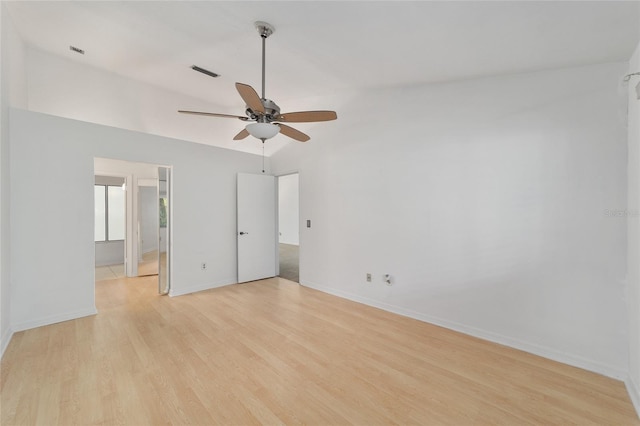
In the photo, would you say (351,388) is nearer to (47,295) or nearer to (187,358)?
(187,358)

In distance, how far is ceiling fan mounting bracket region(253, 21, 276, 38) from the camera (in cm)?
232

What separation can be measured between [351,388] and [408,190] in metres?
2.32

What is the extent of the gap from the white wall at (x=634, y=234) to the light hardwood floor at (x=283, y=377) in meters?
0.21

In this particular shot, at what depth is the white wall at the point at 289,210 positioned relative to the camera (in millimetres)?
9688

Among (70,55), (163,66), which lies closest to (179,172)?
(163,66)

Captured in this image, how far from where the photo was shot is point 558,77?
2352mm

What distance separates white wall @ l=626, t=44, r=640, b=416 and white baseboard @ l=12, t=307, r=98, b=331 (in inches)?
210

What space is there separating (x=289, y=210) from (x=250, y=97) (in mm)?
7993

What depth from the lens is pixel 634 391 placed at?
189 centimetres

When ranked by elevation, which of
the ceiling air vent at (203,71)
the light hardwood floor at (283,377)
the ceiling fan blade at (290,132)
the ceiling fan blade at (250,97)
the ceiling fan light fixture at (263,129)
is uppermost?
the ceiling air vent at (203,71)

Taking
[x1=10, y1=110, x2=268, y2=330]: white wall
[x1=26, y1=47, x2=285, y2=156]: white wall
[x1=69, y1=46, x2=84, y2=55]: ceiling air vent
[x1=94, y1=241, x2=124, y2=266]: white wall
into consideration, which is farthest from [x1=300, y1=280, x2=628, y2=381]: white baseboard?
[x1=94, y1=241, x2=124, y2=266]: white wall

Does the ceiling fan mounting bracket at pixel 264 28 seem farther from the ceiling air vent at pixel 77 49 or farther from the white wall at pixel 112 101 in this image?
the ceiling air vent at pixel 77 49

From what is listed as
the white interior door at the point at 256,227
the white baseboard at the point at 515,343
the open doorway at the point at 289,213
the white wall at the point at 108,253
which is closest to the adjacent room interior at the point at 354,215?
the white baseboard at the point at 515,343

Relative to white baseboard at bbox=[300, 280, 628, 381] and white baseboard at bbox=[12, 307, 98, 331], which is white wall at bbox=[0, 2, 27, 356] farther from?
white baseboard at bbox=[300, 280, 628, 381]
